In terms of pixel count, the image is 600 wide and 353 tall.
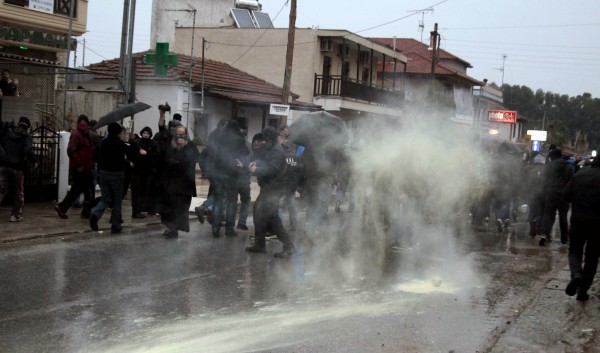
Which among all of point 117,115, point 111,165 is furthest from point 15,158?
point 117,115

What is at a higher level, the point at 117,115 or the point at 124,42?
the point at 124,42

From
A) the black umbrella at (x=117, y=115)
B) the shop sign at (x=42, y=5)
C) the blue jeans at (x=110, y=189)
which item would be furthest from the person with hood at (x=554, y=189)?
the shop sign at (x=42, y=5)

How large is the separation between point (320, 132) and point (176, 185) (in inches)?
98.7

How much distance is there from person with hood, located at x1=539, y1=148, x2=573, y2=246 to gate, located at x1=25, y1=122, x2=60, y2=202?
9757 mm

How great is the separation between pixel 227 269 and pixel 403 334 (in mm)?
3136

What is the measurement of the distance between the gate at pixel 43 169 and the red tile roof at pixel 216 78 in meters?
8.68

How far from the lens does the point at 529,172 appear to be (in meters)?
14.8

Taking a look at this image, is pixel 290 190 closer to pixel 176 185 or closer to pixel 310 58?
pixel 176 185

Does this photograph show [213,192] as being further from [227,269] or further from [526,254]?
[526,254]

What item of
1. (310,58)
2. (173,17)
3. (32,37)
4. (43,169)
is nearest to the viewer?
(43,169)

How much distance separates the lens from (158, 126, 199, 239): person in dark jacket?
10359 millimetres

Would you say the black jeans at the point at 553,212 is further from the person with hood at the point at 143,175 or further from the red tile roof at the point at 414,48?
the red tile roof at the point at 414,48

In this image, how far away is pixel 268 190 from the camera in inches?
370

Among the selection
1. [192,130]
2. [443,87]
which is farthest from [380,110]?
[192,130]
